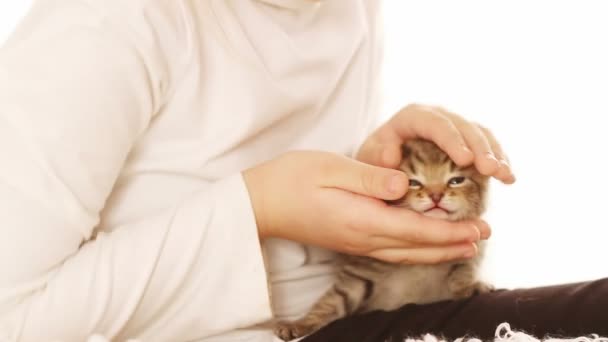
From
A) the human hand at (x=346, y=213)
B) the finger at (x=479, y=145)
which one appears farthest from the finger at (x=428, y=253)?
the finger at (x=479, y=145)

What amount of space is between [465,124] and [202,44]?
35cm

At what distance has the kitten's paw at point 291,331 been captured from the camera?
3.44 ft

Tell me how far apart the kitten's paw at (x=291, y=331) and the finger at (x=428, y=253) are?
0.48 ft

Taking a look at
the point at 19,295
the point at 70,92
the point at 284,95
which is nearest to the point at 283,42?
the point at 284,95

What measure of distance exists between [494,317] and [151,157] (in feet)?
1.52

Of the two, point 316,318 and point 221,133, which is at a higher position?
point 221,133

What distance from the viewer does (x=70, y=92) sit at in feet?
2.77

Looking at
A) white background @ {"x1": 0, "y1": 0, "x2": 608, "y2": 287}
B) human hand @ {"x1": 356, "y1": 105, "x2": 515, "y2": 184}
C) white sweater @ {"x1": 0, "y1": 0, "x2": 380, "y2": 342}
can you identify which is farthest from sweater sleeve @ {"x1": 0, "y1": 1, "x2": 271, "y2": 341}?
white background @ {"x1": 0, "y1": 0, "x2": 608, "y2": 287}

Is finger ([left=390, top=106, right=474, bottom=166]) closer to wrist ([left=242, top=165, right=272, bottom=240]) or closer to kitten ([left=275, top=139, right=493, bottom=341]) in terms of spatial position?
kitten ([left=275, top=139, right=493, bottom=341])

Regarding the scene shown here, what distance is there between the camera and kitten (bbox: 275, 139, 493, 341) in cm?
102

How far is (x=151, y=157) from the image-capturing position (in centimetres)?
99

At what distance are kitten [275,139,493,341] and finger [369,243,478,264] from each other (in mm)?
54

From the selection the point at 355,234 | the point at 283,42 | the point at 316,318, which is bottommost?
the point at 316,318

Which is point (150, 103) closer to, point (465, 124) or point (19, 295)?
point (19, 295)
